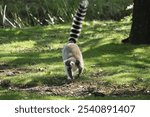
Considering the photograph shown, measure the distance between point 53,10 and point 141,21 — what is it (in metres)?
13.9

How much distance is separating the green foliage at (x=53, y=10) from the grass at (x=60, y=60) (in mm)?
4026

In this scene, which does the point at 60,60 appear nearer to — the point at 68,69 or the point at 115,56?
the point at 115,56

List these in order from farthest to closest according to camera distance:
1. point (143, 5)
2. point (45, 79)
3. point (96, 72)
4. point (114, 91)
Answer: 1. point (143, 5)
2. point (96, 72)
3. point (45, 79)
4. point (114, 91)

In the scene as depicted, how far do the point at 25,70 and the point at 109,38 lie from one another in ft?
22.7

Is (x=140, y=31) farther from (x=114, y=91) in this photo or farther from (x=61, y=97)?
(x=61, y=97)

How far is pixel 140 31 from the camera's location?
872 inches

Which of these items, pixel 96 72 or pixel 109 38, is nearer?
pixel 96 72

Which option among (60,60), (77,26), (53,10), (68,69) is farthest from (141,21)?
(53,10)

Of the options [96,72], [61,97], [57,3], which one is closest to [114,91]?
[61,97]

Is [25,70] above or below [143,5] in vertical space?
below

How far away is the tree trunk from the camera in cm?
2195

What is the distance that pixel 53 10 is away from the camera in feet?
116

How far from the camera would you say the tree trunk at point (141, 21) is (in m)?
22.0

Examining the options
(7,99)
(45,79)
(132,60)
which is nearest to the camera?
(7,99)
